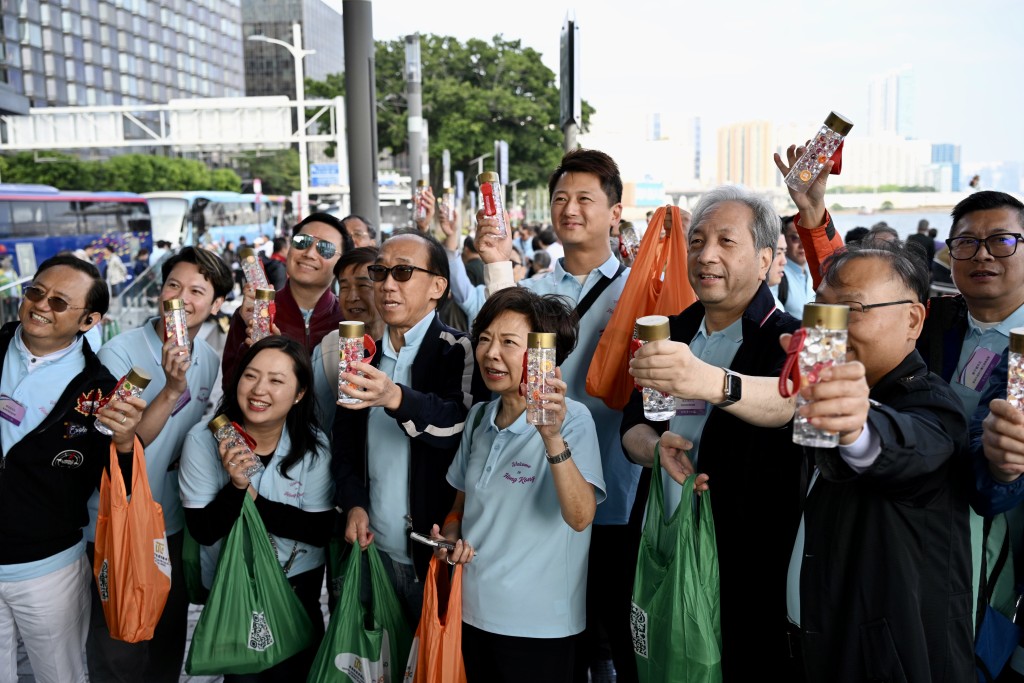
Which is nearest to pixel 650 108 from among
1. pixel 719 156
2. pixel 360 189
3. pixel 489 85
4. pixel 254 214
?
pixel 719 156

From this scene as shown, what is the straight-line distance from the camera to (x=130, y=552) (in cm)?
292

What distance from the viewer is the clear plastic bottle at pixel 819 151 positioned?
2809mm

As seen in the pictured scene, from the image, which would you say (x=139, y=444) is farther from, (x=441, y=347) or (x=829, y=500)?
(x=829, y=500)

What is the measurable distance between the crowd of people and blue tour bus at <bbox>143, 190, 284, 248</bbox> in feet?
80.5

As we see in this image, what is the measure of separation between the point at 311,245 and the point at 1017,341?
3112mm

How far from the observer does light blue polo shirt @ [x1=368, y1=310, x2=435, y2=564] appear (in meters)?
3.00

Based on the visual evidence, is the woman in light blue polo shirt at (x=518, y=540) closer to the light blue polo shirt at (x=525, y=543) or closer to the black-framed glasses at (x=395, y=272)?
the light blue polo shirt at (x=525, y=543)

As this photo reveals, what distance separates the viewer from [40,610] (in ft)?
10.2

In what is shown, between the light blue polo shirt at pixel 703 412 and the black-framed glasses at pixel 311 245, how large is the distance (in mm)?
2127

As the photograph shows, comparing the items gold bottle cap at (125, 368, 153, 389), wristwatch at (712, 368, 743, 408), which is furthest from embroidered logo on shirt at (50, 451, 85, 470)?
wristwatch at (712, 368, 743, 408)

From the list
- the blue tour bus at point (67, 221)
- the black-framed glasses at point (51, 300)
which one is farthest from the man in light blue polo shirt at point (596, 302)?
the blue tour bus at point (67, 221)

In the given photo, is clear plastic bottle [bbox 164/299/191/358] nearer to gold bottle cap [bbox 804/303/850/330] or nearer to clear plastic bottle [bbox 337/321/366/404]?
clear plastic bottle [bbox 337/321/366/404]

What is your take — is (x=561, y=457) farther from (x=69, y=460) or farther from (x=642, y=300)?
(x=69, y=460)

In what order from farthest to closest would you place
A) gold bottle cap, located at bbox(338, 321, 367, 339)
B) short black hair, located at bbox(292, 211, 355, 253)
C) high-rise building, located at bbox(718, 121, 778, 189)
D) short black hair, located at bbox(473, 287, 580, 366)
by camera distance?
high-rise building, located at bbox(718, 121, 778, 189) → short black hair, located at bbox(292, 211, 355, 253) → short black hair, located at bbox(473, 287, 580, 366) → gold bottle cap, located at bbox(338, 321, 367, 339)
